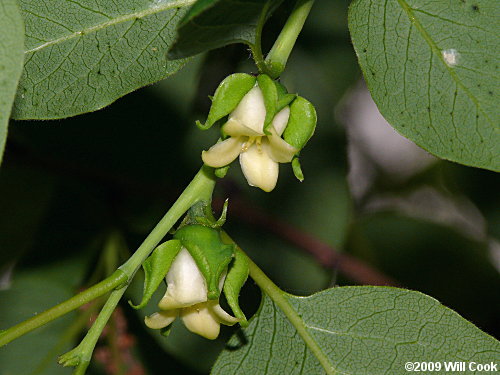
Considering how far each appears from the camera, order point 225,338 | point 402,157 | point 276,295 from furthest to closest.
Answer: point 402,157, point 225,338, point 276,295

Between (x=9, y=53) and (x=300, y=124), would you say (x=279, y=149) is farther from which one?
(x=9, y=53)

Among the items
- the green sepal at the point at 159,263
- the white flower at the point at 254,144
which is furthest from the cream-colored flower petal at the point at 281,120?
the green sepal at the point at 159,263

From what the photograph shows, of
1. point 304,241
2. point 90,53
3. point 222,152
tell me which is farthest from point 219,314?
point 304,241

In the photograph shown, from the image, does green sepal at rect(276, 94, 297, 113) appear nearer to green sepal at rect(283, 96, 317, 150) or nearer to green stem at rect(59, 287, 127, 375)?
green sepal at rect(283, 96, 317, 150)

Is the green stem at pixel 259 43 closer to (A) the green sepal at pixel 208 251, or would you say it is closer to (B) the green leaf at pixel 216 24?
(B) the green leaf at pixel 216 24

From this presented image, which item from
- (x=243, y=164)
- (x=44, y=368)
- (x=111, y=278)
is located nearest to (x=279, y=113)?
(x=243, y=164)

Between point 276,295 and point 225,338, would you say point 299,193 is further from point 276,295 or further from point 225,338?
point 276,295
